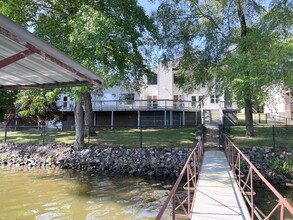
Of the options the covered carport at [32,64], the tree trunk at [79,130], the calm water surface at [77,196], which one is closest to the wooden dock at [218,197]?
the calm water surface at [77,196]

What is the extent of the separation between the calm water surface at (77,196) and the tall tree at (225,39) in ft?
23.5

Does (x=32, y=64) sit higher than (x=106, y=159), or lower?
higher

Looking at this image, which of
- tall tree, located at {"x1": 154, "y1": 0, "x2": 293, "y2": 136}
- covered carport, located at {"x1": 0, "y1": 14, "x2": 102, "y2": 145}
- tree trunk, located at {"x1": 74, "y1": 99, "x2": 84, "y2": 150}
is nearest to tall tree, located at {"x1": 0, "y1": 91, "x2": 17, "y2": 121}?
tree trunk, located at {"x1": 74, "y1": 99, "x2": 84, "y2": 150}

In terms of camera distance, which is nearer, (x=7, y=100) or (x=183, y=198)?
(x=183, y=198)

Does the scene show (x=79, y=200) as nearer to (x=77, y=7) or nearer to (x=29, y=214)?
(x=29, y=214)

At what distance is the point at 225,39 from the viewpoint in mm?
19312

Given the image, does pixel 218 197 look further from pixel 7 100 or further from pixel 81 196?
pixel 7 100

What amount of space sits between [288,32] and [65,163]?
13830 mm

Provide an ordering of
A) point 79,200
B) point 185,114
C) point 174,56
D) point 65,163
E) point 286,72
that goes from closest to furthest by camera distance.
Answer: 1. point 79,200
2. point 286,72
3. point 65,163
4. point 174,56
5. point 185,114

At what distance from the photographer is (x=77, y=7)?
1656 centimetres

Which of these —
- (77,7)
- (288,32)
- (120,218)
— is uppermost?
(77,7)

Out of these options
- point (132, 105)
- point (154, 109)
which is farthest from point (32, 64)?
point (132, 105)

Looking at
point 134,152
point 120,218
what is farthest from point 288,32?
point 120,218

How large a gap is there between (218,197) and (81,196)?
16.2 feet
